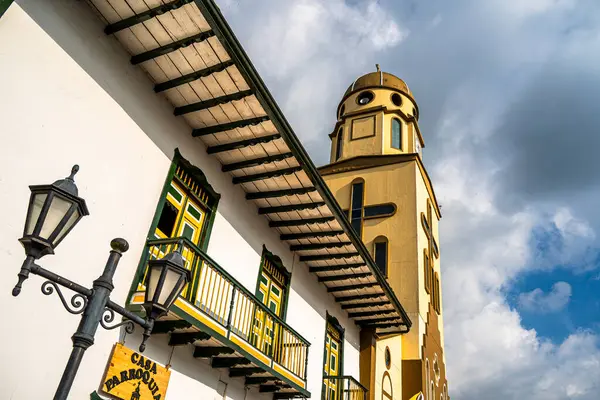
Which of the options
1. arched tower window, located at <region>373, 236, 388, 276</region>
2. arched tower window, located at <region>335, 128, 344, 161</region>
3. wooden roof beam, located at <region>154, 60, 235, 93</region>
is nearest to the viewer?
wooden roof beam, located at <region>154, 60, 235, 93</region>

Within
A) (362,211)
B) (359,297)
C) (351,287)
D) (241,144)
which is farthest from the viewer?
(362,211)

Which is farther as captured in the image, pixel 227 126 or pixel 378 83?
pixel 378 83

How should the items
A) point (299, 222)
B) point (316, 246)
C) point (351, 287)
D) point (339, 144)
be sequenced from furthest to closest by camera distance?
1. point (339, 144)
2. point (351, 287)
3. point (316, 246)
4. point (299, 222)

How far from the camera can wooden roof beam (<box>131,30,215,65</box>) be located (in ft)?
22.9

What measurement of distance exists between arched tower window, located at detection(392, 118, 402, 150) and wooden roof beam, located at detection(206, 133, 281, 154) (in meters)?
13.5

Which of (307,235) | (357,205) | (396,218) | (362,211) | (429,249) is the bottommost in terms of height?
(307,235)

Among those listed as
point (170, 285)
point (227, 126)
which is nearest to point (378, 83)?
point (227, 126)

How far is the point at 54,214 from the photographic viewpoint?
377cm

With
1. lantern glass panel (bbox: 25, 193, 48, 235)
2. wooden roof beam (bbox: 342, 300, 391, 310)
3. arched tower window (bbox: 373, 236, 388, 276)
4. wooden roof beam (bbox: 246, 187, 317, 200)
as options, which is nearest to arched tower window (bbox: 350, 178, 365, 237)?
arched tower window (bbox: 373, 236, 388, 276)

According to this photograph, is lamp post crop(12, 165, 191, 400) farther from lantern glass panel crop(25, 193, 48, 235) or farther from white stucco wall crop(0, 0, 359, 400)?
white stucco wall crop(0, 0, 359, 400)

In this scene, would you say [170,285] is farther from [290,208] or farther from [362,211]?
[362,211]

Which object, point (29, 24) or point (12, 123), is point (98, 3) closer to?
point (29, 24)

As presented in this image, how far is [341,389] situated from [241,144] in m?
7.18

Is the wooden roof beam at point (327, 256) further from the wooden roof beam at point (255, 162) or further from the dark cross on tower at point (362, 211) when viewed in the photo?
the dark cross on tower at point (362, 211)
